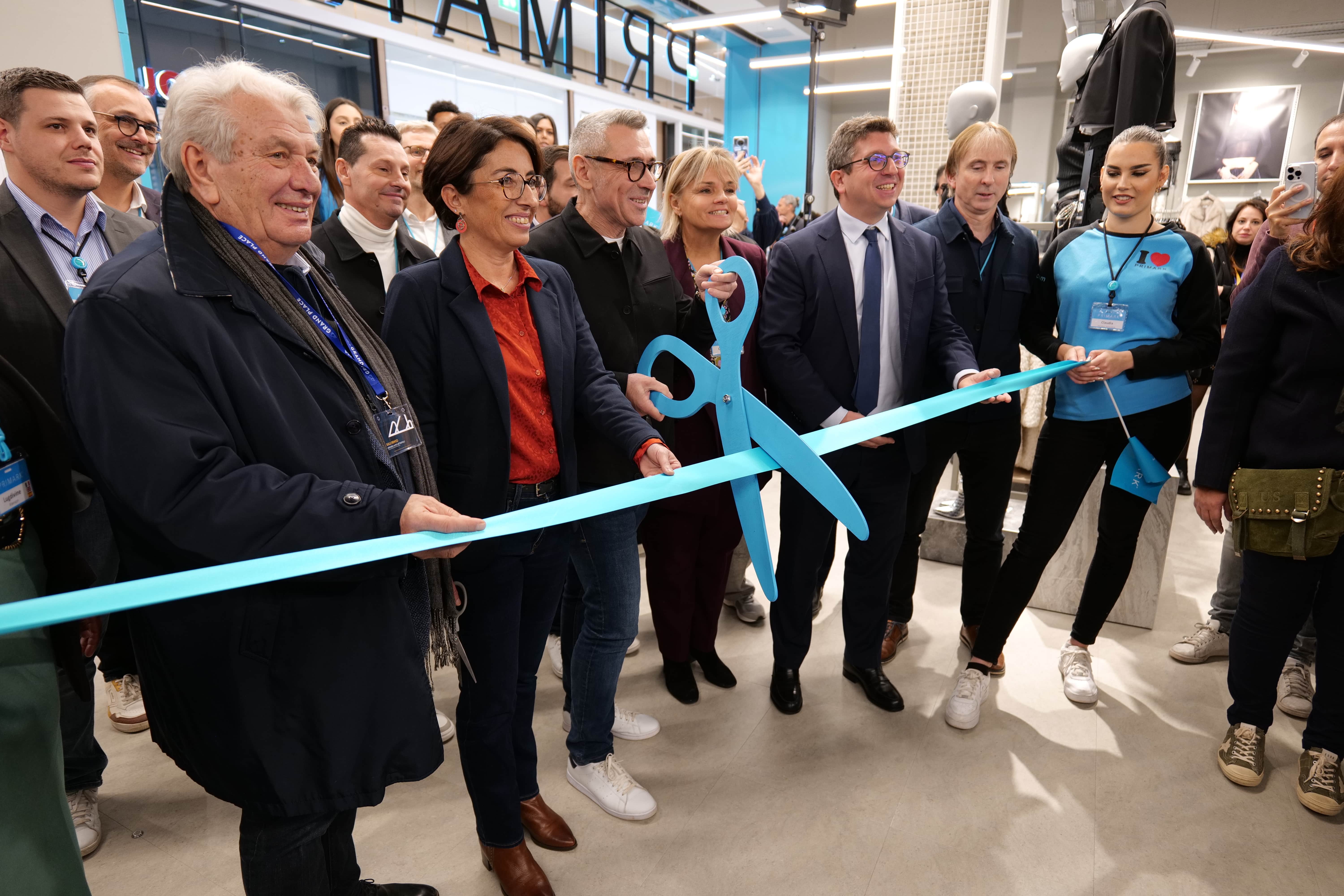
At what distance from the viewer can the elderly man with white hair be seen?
3.46 ft

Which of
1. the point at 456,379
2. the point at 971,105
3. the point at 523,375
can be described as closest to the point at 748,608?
the point at 523,375

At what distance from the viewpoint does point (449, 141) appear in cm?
160

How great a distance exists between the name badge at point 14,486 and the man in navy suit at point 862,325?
1.78 meters

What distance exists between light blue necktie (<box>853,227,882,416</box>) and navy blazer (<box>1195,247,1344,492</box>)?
894mm

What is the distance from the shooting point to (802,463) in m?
1.60

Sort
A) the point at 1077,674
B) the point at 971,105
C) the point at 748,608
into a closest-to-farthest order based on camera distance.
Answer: the point at 1077,674
the point at 748,608
the point at 971,105

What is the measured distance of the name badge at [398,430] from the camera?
1341 mm

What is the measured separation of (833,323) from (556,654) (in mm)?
1710

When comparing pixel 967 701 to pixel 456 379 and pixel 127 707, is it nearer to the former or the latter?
pixel 456 379

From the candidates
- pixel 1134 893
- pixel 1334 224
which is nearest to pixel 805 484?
pixel 1134 893

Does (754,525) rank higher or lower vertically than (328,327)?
lower

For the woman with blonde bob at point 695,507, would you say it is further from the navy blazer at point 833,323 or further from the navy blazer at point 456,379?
the navy blazer at point 456,379

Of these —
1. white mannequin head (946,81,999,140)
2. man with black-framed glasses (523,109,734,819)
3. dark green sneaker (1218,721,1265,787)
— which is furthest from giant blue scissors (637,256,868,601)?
white mannequin head (946,81,999,140)

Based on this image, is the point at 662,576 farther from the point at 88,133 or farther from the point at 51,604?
the point at 88,133
